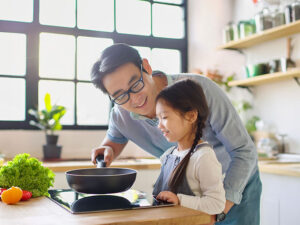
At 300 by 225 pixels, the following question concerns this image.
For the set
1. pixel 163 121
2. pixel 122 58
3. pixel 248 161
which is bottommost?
pixel 248 161

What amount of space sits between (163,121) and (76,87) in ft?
7.27

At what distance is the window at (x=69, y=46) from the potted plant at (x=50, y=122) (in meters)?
0.17

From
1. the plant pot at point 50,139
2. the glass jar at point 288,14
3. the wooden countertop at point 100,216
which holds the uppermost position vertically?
the glass jar at point 288,14

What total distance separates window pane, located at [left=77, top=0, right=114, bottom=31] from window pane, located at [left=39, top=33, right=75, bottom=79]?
0.19 m

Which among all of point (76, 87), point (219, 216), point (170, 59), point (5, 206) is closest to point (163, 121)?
point (219, 216)

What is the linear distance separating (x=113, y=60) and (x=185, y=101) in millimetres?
283

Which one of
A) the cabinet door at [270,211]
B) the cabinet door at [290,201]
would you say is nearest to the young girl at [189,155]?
the cabinet door at [290,201]

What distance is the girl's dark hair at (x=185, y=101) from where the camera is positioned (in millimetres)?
1238

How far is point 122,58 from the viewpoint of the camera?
133 cm

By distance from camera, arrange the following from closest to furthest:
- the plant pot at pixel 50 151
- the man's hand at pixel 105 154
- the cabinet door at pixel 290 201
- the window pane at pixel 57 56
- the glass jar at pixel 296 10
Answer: the man's hand at pixel 105 154, the cabinet door at pixel 290 201, the glass jar at pixel 296 10, the plant pot at pixel 50 151, the window pane at pixel 57 56

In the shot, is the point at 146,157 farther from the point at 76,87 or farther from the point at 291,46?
the point at 291,46

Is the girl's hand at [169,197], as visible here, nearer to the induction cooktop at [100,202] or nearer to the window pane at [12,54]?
the induction cooktop at [100,202]

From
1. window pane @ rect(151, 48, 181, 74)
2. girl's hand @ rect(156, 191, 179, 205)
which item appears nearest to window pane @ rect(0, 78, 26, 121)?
window pane @ rect(151, 48, 181, 74)

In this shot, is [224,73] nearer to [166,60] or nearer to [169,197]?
[166,60]
